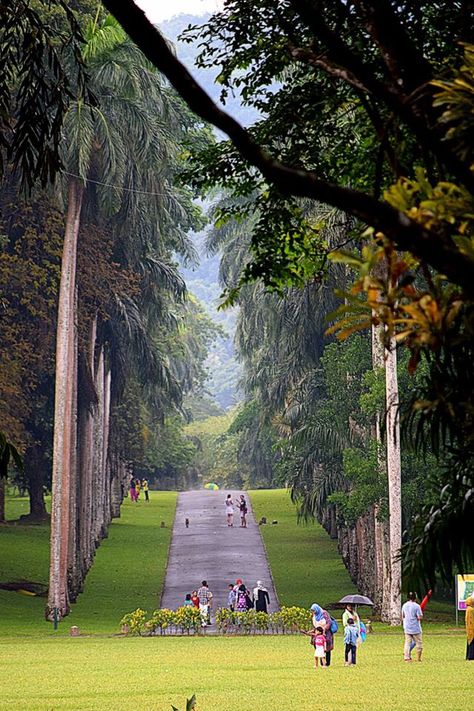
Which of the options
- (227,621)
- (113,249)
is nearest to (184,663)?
(227,621)

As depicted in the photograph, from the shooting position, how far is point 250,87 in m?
12.5

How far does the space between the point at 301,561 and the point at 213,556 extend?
3.46 meters

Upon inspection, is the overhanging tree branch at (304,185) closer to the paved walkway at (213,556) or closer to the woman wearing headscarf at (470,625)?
the woman wearing headscarf at (470,625)

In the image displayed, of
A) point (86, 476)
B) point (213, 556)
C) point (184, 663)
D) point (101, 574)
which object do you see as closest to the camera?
point (184, 663)

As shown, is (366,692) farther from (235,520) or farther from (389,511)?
(235,520)

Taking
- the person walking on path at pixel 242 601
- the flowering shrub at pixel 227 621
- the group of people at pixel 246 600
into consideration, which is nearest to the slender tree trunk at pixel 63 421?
the flowering shrub at pixel 227 621

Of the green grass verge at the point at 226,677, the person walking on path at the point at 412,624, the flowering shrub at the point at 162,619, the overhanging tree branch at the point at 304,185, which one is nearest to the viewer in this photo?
the overhanging tree branch at the point at 304,185

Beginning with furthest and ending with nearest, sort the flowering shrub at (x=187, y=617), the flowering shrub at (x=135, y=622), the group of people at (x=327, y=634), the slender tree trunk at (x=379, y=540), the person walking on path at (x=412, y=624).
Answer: the slender tree trunk at (x=379, y=540) < the flowering shrub at (x=187, y=617) < the flowering shrub at (x=135, y=622) < the group of people at (x=327, y=634) < the person walking on path at (x=412, y=624)

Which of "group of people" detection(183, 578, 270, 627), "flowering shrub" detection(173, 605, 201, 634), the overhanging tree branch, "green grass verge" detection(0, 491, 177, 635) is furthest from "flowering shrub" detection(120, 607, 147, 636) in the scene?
the overhanging tree branch

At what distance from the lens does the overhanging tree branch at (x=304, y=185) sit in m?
4.46

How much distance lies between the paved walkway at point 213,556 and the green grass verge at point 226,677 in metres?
12.1

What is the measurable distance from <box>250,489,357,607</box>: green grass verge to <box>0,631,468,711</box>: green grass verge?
41.5 ft

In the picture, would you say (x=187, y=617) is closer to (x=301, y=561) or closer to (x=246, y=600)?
(x=246, y=600)

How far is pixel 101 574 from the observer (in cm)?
4756
